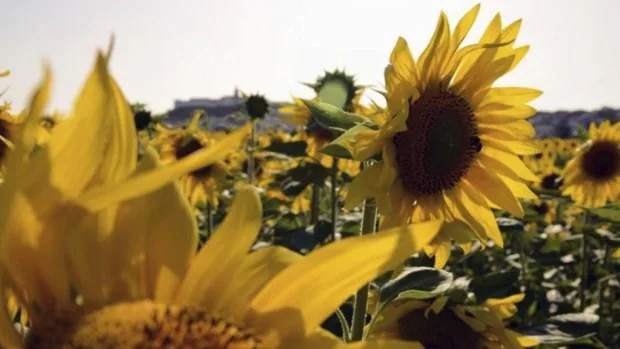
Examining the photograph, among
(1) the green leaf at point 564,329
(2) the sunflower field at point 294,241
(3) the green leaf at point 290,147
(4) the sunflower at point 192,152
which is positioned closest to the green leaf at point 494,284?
(2) the sunflower field at point 294,241

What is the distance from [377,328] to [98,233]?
46.5 inches

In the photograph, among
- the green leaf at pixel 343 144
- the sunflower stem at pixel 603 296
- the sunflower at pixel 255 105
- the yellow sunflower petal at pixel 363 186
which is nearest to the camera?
the green leaf at pixel 343 144

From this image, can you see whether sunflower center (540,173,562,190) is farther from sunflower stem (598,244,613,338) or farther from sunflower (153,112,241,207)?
sunflower (153,112,241,207)

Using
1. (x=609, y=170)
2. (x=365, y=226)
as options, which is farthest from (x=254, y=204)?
(x=609, y=170)

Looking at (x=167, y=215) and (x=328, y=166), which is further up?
(x=167, y=215)

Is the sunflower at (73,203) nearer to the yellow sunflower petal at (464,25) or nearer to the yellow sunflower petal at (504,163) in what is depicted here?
the yellow sunflower petal at (464,25)

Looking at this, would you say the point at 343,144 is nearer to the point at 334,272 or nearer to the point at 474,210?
the point at 474,210

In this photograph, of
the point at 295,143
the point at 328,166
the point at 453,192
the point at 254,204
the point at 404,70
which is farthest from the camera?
the point at 328,166

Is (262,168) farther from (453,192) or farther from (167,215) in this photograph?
A: (167,215)

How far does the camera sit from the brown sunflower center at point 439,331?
6.10 ft

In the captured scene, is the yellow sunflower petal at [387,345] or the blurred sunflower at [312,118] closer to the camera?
the yellow sunflower petal at [387,345]

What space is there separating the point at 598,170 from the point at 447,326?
3.40 metres

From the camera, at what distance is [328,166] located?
4117 millimetres

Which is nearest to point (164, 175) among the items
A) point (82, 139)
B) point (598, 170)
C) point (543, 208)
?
point (82, 139)
